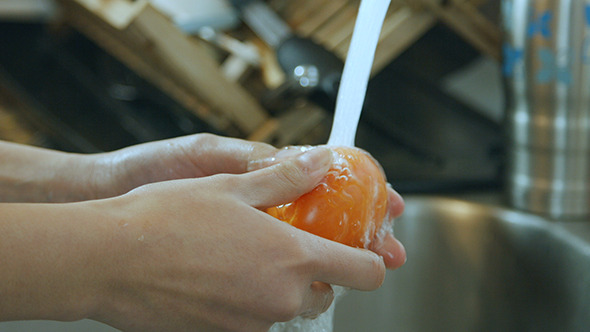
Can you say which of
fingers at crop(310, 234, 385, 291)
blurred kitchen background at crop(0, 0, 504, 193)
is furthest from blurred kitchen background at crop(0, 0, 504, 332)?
fingers at crop(310, 234, 385, 291)

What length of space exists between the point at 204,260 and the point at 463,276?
1.85ft

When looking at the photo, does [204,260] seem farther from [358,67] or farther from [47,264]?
[358,67]

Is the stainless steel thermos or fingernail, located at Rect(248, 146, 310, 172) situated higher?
the stainless steel thermos

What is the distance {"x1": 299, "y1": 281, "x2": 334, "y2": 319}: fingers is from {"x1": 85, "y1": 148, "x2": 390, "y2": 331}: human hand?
0.03 ft

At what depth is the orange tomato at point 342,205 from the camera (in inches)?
19.4

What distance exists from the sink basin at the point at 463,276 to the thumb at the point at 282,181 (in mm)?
412

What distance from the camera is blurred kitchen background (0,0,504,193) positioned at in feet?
2.83

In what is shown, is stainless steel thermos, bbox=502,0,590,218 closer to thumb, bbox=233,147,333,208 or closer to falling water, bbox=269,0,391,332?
falling water, bbox=269,0,391,332

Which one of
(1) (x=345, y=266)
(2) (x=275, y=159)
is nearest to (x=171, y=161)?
(2) (x=275, y=159)

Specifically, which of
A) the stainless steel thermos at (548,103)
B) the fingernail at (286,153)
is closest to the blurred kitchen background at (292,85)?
the stainless steel thermos at (548,103)

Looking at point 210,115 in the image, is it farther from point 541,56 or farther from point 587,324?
point 587,324

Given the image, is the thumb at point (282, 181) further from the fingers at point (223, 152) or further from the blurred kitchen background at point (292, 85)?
the blurred kitchen background at point (292, 85)

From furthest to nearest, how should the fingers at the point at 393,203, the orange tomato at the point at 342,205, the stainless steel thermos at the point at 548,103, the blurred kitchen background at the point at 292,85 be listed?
the blurred kitchen background at the point at 292,85
the stainless steel thermos at the point at 548,103
the fingers at the point at 393,203
the orange tomato at the point at 342,205

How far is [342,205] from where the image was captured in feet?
1.63
